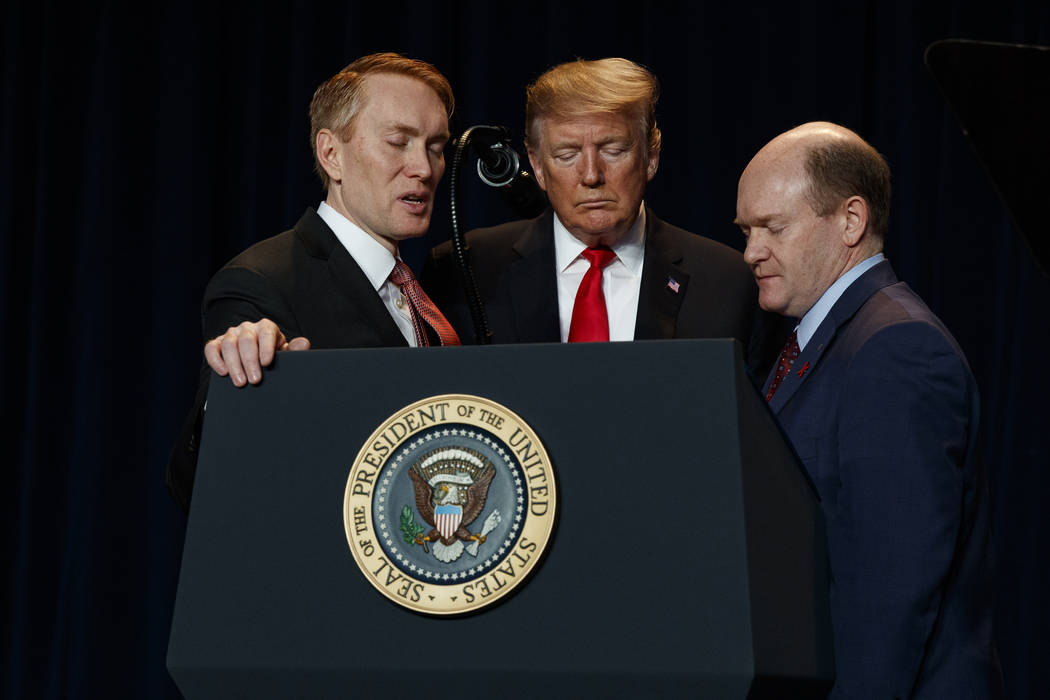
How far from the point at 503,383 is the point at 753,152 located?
2.70 m

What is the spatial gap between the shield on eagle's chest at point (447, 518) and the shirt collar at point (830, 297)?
1.08 meters

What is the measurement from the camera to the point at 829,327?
5.95 feet

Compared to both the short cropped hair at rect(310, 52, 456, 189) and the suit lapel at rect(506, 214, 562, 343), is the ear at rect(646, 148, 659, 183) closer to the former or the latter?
the suit lapel at rect(506, 214, 562, 343)

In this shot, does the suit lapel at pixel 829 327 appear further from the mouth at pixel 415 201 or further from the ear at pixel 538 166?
the ear at pixel 538 166

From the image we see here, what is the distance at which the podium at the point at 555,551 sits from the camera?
971mm

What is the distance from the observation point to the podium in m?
0.97

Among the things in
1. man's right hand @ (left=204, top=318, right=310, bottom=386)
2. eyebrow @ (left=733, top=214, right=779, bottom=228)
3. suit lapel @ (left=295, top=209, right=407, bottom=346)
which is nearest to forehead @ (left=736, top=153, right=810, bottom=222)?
eyebrow @ (left=733, top=214, right=779, bottom=228)

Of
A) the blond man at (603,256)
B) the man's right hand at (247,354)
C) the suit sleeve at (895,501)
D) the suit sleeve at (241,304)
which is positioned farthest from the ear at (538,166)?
the man's right hand at (247,354)

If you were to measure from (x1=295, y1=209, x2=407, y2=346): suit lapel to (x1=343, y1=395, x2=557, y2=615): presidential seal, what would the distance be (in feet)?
2.76

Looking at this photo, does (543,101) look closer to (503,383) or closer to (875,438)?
(875,438)

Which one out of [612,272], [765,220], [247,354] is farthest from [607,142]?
[247,354]

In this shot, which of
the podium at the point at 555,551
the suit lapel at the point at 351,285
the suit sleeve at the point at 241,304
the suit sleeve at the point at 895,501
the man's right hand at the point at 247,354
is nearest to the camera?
the podium at the point at 555,551

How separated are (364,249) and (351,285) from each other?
10cm

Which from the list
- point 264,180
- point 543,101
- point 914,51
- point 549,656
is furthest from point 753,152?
point 549,656
